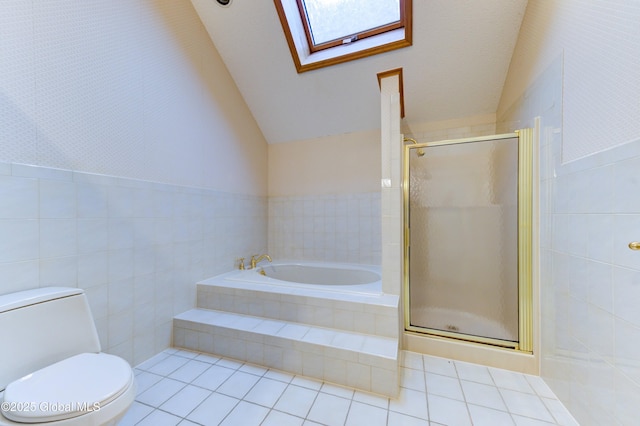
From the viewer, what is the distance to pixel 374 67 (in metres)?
2.18

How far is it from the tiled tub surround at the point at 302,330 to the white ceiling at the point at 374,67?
6.08 feet

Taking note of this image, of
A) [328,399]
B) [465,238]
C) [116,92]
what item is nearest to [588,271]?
[465,238]

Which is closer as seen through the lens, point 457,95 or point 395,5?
point 395,5

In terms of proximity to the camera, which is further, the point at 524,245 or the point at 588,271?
the point at 524,245

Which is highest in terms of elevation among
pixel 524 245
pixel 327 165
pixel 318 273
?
pixel 327 165

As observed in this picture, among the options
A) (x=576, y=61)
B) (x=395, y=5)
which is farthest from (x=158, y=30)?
(x=576, y=61)

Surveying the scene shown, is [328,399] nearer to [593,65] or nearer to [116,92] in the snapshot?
[593,65]

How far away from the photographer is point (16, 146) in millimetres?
1143

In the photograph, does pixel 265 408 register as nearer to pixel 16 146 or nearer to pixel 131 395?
pixel 131 395

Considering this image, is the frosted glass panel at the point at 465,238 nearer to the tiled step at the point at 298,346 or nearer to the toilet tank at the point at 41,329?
the tiled step at the point at 298,346

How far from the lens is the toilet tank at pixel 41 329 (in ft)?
3.18

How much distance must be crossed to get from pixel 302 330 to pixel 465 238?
1.34 meters

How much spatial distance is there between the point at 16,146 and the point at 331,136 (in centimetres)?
244

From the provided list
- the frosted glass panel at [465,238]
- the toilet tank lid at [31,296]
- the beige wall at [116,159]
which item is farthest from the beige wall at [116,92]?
the frosted glass panel at [465,238]
